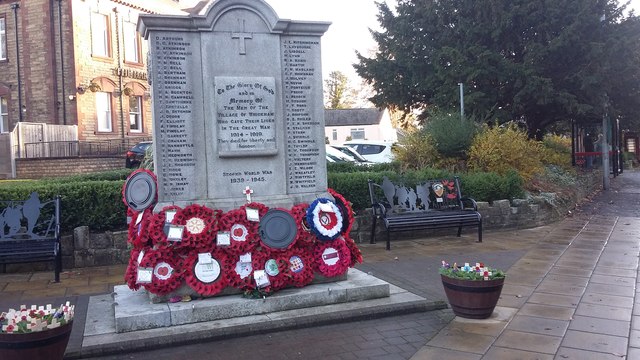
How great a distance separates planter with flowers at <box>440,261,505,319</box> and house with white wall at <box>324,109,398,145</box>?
2280 inches

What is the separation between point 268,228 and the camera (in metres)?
5.67

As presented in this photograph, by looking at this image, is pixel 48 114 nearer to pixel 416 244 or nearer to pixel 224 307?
pixel 416 244

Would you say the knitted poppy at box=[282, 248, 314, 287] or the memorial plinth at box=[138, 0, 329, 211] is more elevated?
the memorial plinth at box=[138, 0, 329, 211]

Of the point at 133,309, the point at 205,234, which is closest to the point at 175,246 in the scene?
the point at 205,234

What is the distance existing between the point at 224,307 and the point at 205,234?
71cm

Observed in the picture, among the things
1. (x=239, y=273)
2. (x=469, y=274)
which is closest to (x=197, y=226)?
(x=239, y=273)

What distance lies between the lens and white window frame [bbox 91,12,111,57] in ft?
88.1

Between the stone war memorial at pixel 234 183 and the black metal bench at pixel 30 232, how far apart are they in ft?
5.27

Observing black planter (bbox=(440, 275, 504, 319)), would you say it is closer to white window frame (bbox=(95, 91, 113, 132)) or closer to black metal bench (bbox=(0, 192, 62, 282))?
black metal bench (bbox=(0, 192, 62, 282))

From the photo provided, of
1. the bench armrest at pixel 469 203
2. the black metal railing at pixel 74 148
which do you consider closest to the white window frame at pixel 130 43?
the black metal railing at pixel 74 148

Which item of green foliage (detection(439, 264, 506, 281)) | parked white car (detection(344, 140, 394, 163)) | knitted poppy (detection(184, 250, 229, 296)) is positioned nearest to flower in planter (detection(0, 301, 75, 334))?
knitted poppy (detection(184, 250, 229, 296))

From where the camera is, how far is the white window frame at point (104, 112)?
27208mm

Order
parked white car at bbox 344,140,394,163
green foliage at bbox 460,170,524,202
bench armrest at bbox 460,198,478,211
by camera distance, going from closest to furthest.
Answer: bench armrest at bbox 460,198,478,211, green foliage at bbox 460,170,524,202, parked white car at bbox 344,140,394,163

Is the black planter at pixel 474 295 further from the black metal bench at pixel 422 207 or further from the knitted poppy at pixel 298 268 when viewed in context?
the black metal bench at pixel 422 207
